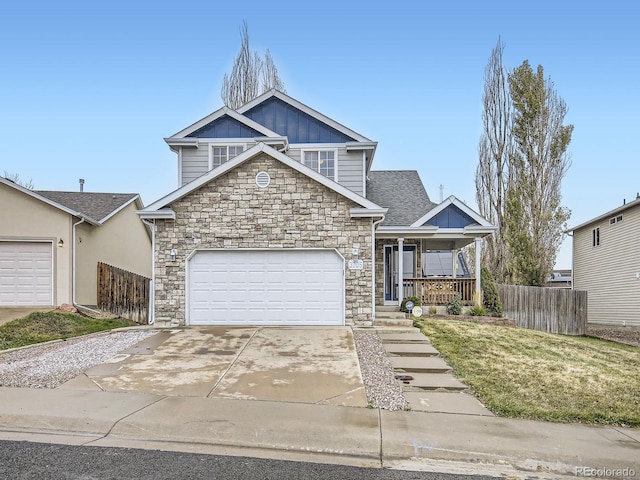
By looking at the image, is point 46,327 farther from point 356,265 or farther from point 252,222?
point 356,265

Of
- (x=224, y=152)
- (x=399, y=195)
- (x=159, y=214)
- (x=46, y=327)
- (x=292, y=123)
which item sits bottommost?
(x=46, y=327)

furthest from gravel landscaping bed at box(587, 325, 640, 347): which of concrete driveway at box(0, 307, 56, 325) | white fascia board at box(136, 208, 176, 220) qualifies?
concrete driveway at box(0, 307, 56, 325)

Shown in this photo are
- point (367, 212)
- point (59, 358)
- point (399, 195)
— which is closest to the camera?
point (59, 358)

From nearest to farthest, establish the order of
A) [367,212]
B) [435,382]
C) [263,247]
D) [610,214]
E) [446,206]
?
1. [435,382]
2. [367,212]
3. [263,247]
4. [446,206]
5. [610,214]

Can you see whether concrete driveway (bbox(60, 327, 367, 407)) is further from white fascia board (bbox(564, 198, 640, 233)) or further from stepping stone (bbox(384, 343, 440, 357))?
white fascia board (bbox(564, 198, 640, 233))

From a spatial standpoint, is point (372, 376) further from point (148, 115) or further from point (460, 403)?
point (148, 115)

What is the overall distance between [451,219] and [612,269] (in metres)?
11.0

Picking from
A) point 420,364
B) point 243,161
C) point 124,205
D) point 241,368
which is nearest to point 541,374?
point 420,364

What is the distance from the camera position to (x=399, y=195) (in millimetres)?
17625

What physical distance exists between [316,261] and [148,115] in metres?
10.7

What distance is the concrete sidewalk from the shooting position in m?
5.02

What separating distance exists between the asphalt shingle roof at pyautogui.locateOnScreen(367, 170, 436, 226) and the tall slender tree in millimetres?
5853

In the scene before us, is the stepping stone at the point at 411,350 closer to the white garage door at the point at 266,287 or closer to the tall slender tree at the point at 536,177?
the white garage door at the point at 266,287

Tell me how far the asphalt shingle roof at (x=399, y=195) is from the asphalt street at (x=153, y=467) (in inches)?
450
